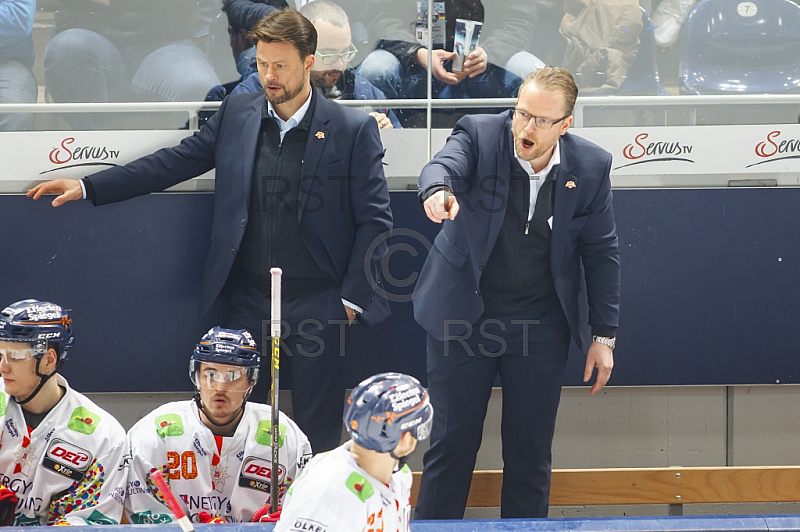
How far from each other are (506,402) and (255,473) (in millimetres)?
1019

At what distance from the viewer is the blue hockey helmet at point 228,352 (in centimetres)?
374

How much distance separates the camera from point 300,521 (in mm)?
2434

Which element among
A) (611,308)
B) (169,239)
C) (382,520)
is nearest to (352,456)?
(382,520)

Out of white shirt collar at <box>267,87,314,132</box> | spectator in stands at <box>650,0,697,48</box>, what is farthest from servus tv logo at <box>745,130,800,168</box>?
white shirt collar at <box>267,87,314,132</box>

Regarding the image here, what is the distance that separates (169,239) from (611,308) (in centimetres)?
200

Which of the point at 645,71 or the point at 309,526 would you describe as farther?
the point at 645,71

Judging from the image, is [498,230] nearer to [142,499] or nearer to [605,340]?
[605,340]

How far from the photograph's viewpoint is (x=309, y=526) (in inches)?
95.5

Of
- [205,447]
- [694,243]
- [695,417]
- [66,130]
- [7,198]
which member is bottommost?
[695,417]

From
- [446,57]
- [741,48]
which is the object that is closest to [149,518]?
→ [446,57]

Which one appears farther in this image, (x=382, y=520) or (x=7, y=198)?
(x=7, y=198)

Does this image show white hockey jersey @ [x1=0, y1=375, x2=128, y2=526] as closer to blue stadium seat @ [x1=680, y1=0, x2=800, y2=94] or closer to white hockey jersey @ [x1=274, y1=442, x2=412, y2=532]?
white hockey jersey @ [x1=274, y1=442, x2=412, y2=532]

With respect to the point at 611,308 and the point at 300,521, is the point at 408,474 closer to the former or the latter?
the point at 300,521

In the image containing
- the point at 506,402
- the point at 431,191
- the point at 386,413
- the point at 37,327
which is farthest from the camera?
the point at 506,402
